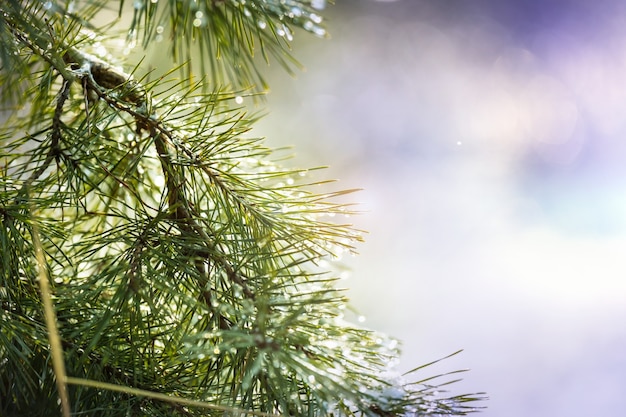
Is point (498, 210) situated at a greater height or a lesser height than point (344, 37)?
lesser

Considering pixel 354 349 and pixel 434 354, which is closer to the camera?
pixel 354 349

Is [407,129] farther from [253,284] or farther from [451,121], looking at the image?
[253,284]

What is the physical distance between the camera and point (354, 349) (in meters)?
0.28

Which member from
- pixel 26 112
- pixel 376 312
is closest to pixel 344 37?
pixel 376 312

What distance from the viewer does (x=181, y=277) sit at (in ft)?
0.92

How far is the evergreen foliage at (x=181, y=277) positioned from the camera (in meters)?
0.25

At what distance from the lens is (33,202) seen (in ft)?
0.97

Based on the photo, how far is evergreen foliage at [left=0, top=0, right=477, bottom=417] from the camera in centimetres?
25

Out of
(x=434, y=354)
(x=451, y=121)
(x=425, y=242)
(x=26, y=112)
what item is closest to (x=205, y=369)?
(x=26, y=112)

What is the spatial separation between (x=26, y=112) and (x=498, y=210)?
1.36 m

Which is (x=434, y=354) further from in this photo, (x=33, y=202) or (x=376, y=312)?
(x=33, y=202)

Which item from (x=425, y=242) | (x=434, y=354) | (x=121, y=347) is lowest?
(x=121, y=347)

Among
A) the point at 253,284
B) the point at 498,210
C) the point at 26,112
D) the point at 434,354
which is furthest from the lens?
the point at 498,210

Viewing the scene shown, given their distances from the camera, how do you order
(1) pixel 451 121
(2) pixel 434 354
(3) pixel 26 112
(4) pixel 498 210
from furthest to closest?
(1) pixel 451 121 < (4) pixel 498 210 < (2) pixel 434 354 < (3) pixel 26 112
